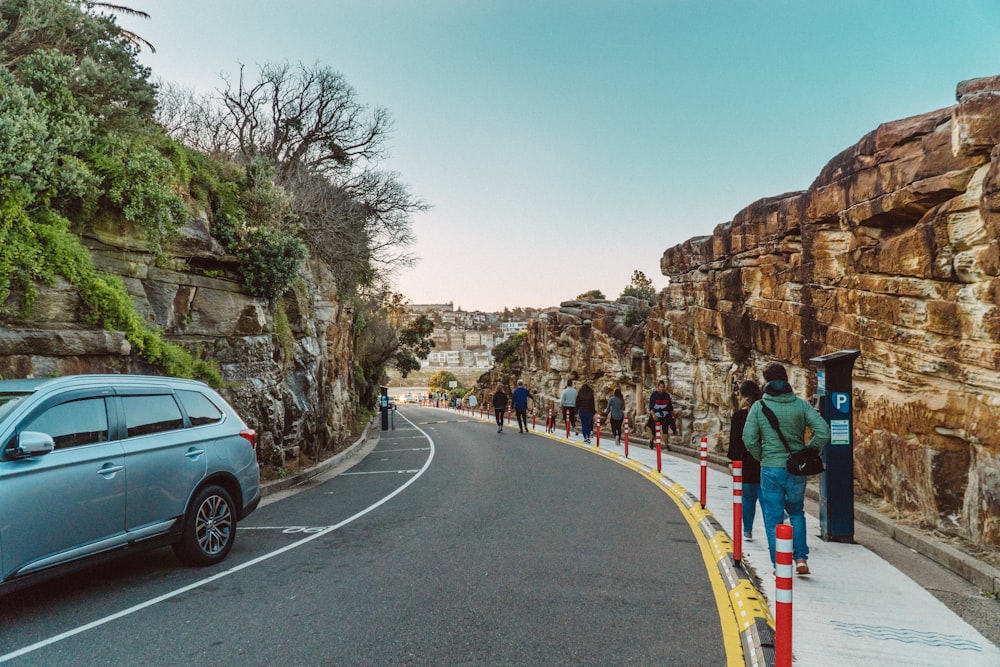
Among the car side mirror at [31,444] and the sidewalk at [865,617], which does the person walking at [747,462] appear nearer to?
the sidewalk at [865,617]

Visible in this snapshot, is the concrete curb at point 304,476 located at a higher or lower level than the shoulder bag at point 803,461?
lower

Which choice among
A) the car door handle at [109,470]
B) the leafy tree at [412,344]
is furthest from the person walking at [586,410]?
the leafy tree at [412,344]

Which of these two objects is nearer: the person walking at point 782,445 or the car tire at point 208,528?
the person walking at point 782,445

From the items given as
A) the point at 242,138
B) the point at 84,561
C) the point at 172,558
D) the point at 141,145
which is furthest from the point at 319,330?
the point at 84,561

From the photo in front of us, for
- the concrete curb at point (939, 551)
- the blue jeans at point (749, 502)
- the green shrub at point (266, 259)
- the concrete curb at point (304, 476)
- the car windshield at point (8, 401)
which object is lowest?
the concrete curb at point (304, 476)

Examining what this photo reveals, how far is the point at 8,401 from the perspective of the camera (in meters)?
5.33

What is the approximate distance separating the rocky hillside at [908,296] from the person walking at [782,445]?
84.5 inches

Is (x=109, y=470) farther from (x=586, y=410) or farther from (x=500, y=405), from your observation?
(x=500, y=405)

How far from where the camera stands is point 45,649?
177 inches

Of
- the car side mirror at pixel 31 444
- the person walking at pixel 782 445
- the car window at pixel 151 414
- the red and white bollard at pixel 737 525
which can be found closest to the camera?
the car side mirror at pixel 31 444

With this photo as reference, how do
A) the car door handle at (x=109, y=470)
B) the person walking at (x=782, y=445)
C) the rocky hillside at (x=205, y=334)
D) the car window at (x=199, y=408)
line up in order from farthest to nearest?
the rocky hillside at (x=205, y=334)
the car window at (x=199, y=408)
the person walking at (x=782, y=445)
the car door handle at (x=109, y=470)

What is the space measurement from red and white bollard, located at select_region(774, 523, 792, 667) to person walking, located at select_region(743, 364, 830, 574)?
2.56m

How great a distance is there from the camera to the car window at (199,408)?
22.9ft

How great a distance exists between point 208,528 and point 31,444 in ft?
7.71
